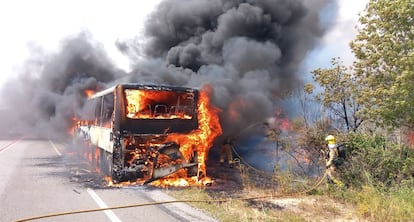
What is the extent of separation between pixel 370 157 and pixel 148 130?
4.74 metres

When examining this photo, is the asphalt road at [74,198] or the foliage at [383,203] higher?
the foliage at [383,203]

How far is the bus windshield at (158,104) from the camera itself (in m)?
8.14

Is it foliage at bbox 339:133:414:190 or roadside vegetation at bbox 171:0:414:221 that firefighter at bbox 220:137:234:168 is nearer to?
roadside vegetation at bbox 171:0:414:221

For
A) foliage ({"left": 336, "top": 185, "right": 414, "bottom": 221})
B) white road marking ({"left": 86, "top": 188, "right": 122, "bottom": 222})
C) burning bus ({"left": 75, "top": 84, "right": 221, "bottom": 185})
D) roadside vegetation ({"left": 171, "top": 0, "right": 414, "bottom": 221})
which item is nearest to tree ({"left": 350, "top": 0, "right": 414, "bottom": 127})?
roadside vegetation ({"left": 171, "top": 0, "right": 414, "bottom": 221})

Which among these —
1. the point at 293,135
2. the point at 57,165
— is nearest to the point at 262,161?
the point at 293,135

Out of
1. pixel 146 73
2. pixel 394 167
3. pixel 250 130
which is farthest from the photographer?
pixel 146 73

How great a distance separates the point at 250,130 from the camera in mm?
14422

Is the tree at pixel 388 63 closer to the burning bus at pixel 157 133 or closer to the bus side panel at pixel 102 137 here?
the burning bus at pixel 157 133

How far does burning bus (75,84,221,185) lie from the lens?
789 centimetres

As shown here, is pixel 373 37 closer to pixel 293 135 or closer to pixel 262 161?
pixel 293 135

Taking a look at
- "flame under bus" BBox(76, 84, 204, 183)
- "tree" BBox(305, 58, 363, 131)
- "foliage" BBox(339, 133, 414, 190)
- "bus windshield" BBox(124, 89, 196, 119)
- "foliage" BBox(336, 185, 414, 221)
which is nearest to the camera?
"foliage" BBox(336, 185, 414, 221)

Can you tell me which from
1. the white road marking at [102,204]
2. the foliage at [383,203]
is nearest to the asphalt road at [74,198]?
the white road marking at [102,204]

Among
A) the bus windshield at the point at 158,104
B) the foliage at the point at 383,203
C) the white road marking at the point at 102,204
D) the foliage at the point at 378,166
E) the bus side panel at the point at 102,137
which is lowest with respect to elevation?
the white road marking at the point at 102,204

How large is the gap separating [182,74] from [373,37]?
27.5ft
